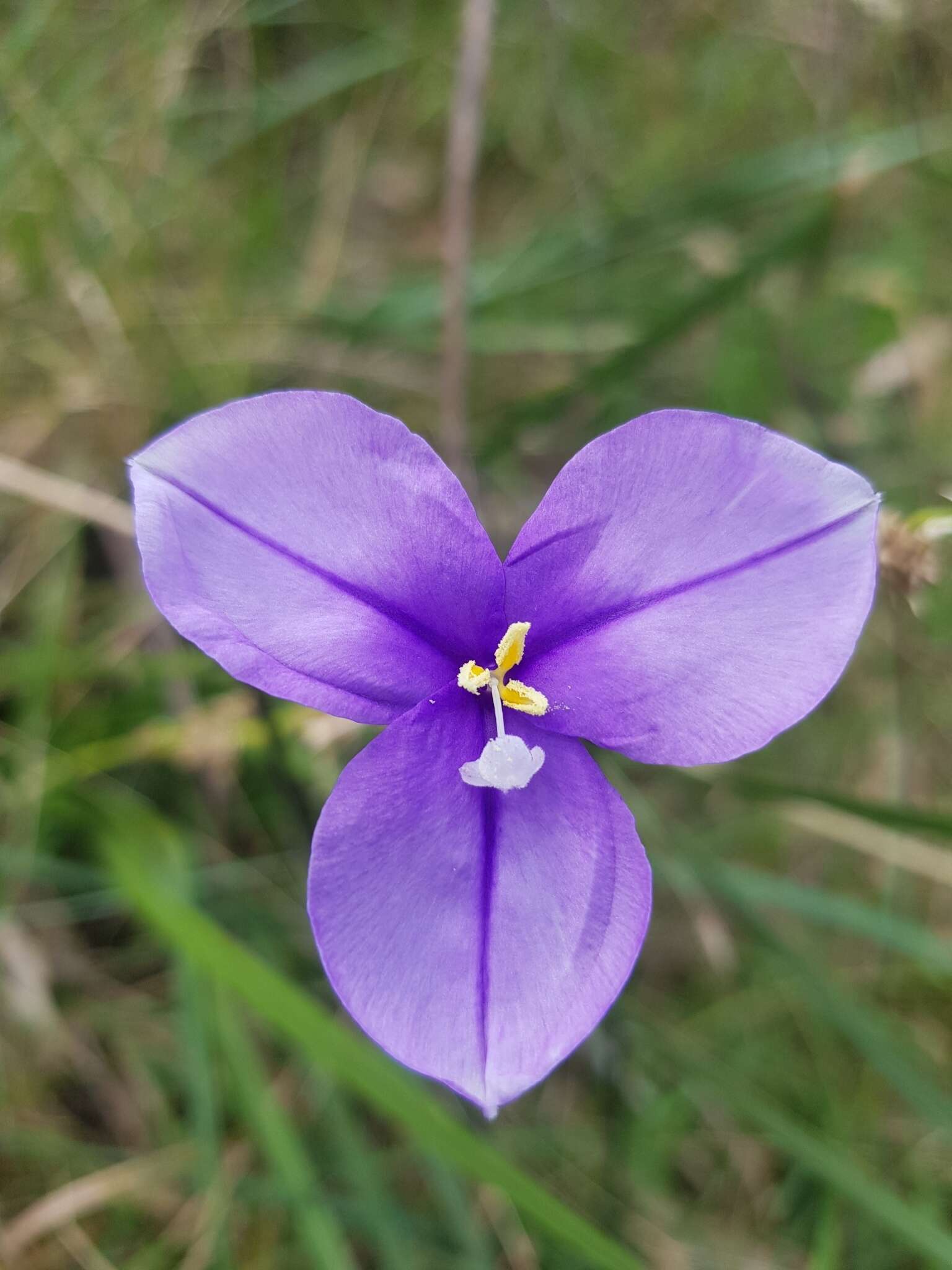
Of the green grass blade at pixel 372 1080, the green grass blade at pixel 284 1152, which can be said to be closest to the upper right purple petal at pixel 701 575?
the green grass blade at pixel 372 1080

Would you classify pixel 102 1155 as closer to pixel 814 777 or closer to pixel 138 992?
pixel 138 992

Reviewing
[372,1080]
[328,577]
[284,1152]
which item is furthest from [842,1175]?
[328,577]

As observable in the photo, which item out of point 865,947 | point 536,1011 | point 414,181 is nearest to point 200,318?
point 414,181

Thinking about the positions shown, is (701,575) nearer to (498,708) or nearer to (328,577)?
(498,708)

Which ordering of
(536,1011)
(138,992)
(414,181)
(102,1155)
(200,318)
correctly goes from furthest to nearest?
1. (414,181)
2. (200,318)
3. (138,992)
4. (102,1155)
5. (536,1011)

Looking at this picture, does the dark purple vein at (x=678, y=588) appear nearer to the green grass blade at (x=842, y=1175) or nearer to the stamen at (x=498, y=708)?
the stamen at (x=498, y=708)

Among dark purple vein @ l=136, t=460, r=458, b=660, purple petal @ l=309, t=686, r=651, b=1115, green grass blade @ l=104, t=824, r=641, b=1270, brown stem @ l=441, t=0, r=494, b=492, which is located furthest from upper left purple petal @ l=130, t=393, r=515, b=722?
brown stem @ l=441, t=0, r=494, b=492
